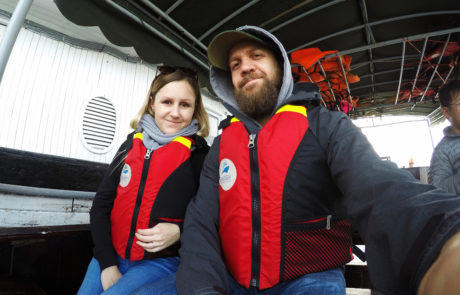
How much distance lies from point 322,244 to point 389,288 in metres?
0.36

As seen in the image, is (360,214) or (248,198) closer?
(360,214)

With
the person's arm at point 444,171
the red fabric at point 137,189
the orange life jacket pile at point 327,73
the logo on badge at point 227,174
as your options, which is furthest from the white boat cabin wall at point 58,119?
the person's arm at point 444,171

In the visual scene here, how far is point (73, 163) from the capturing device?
74.9 inches

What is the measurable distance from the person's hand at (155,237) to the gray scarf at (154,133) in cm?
43

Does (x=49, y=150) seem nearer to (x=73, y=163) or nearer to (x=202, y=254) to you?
(x=73, y=163)

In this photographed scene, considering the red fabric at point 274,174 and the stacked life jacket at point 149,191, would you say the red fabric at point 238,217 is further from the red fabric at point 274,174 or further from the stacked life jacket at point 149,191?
the stacked life jacket at point 149,191

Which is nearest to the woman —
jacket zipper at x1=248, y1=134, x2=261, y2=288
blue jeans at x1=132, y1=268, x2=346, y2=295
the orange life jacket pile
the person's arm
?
blue jeans at x1=132, y1=268, x2=346, y2=295

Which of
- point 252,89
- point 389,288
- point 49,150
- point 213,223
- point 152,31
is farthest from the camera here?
point 49,150

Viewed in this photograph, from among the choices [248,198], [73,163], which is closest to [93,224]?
[248,198]

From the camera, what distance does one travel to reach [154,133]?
50.8 inches

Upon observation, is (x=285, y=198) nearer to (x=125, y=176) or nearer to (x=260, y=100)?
(x=260, y=100)

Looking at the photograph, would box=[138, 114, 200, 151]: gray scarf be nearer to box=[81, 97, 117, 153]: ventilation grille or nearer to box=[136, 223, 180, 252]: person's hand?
box=[136, 223, 180, 252]: person's hand

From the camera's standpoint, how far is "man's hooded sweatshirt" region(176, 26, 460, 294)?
67 centimetres

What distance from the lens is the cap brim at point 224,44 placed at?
1200 mm
